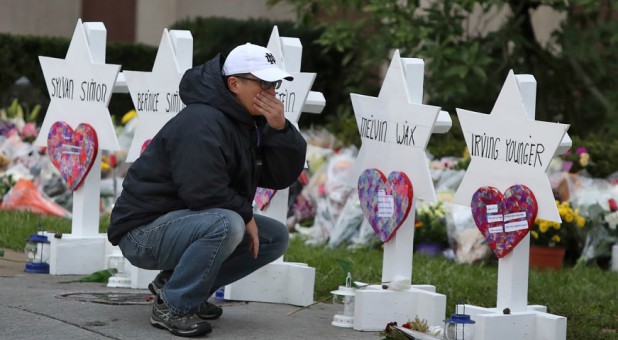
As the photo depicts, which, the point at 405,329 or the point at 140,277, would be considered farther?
the point at 140,277

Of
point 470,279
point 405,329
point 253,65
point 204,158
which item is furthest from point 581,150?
point 204,158

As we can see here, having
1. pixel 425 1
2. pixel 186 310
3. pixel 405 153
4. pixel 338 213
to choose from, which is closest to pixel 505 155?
pixel 405 153

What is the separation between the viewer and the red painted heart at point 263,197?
236 inches

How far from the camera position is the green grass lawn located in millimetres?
6105

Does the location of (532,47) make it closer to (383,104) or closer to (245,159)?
(383,104)

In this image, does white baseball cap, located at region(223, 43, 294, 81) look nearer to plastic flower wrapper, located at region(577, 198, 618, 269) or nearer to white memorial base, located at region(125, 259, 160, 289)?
white memorial base, located at region(125, 259, 160, 289)

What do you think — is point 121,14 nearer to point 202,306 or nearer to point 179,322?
point 202,306

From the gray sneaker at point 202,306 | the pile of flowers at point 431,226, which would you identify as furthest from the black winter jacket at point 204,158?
the pile of flowers at point 431,226

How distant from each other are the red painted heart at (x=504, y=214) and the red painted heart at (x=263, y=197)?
1114mm

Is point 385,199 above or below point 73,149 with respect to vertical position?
below

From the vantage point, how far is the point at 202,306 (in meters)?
5.44

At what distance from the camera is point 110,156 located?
10211mm

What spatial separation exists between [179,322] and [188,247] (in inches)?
12.3

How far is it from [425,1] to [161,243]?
713cm
